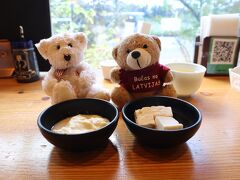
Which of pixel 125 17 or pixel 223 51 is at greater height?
pixel 125 17

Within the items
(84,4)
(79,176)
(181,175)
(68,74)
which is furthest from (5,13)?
(181,175)

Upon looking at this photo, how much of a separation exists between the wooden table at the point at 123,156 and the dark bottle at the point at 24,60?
0.79 feet

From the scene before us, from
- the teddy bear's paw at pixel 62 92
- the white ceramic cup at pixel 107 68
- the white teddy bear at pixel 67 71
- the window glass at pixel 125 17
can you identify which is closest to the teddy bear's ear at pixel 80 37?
the white teddy bear at pixel 67 71

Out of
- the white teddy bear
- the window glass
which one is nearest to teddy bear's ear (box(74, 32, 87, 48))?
the white teddy bear

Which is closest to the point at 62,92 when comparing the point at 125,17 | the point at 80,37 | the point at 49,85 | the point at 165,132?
the point at 49,85

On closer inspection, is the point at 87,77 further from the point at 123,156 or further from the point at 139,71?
the point at 123,156

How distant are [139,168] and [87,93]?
28 centimetres

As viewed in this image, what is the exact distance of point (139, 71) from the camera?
24.6 inches

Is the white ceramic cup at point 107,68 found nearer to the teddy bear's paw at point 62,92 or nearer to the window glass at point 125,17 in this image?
the window glass at point 125,17

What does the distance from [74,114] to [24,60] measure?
1.22 ft

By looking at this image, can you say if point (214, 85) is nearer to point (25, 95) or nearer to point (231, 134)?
point (231, 134)

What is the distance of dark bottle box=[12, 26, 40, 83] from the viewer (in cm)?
82

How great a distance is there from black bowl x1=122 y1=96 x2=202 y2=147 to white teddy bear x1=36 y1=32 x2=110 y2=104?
123 mm

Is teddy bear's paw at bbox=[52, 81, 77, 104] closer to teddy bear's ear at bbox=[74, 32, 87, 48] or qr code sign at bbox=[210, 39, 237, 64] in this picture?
teddy bear's ear at bbox=[74, 32, 87, 48]
